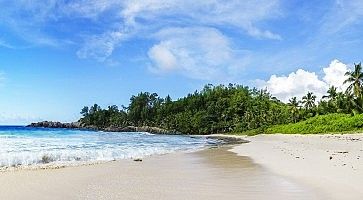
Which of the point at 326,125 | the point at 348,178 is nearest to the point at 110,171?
the point at 348,178

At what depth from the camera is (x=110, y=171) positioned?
15039 mm

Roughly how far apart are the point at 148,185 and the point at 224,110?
122349mm

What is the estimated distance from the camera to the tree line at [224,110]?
81.9 metres

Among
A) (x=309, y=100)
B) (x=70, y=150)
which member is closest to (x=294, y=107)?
(x=309, y=100)

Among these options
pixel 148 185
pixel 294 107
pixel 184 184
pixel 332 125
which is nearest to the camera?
pixel 148 185

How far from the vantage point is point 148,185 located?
1128cm

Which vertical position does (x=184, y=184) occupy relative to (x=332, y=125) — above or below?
below

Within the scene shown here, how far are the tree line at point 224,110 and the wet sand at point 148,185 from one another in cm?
6146

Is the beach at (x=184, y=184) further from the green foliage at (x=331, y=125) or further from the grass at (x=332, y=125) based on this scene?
the green foliage at (x=331, y=125)

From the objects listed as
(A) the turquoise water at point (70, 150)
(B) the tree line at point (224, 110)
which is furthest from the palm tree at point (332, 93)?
(A) the turquoise water at point (70, 150)

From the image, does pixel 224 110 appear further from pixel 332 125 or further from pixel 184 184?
pixel 184 184

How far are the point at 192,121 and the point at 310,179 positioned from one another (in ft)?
406

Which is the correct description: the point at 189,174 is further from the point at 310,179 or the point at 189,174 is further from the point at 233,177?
the point at 310,179

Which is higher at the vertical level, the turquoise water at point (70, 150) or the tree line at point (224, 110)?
the tree line at point (224, 110)
